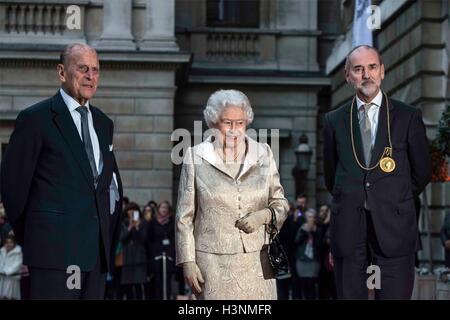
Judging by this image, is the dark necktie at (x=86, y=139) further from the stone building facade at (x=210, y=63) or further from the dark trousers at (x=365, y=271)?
the stone building facade at (x=210, y=63)

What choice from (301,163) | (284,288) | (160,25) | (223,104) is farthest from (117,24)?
(223,104)

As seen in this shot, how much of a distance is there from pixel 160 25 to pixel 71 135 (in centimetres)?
1829

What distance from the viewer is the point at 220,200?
771 centimetres

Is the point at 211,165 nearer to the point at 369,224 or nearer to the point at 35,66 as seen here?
the point at 369,224

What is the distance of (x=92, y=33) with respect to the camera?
84.2 ft

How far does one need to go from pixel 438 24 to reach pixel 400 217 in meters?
11.1

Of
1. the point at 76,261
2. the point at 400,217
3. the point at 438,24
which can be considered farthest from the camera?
the point at 438,24

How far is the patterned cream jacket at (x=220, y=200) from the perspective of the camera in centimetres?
767

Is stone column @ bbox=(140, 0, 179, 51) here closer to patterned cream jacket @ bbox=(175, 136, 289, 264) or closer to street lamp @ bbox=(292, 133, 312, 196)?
street lamp @ bbox=(292, 133, 312, 196)

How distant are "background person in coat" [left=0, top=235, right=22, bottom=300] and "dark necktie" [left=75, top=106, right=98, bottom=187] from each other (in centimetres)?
1119

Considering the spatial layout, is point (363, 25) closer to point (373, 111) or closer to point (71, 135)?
point (373, 111)

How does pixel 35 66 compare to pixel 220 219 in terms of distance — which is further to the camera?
pixel 35 66

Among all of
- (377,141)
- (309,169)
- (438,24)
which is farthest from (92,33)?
(377,141)

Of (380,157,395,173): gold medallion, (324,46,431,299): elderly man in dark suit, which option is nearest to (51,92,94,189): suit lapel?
(324,46,431,299): elderly man in dark suit
